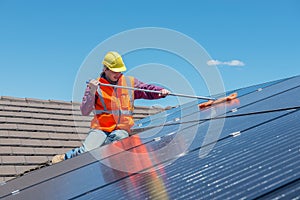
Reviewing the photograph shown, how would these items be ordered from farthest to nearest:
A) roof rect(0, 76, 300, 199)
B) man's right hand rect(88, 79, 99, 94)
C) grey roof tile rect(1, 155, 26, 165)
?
1. grey roof tile rect(1, 155, 26, 165)
2. man's right hand rect(88, 79, 99, 94)
3. roof rect(0, 76, 300, 199)

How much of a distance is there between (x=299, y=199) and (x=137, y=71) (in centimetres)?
403

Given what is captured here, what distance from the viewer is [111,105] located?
6121mm

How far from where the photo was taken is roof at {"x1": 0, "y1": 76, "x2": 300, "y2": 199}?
2.41m

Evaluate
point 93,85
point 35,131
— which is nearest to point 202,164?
point 93,85

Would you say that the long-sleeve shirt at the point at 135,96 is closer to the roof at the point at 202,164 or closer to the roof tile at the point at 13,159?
the roof at the point at 202,164

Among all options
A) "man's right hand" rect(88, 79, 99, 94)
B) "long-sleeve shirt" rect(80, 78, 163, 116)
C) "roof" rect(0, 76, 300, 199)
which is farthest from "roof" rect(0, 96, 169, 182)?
"roof" rect(0, 76, 300, 199)

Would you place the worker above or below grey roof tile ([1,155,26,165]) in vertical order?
below

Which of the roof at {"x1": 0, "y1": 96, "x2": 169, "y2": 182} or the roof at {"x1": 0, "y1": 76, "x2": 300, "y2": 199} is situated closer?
the roof at {"x1": 0, "y1": 76, "x2": 300, "y2": 199}

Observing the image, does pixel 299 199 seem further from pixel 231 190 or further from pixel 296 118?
pixel 296 118

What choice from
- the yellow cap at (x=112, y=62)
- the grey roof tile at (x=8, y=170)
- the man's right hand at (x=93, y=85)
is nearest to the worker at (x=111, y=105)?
the yellow cap at (x=112, y=62)

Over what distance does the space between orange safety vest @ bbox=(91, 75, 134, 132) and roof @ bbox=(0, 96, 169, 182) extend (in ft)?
6.11

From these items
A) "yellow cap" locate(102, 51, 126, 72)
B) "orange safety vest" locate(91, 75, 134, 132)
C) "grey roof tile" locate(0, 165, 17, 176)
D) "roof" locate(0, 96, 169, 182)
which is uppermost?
"roof" locate(0, 96, 169, 182)

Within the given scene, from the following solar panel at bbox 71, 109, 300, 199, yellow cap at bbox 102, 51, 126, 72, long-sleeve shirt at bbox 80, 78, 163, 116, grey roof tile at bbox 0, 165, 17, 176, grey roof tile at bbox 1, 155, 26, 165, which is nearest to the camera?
solar panel at bbox 71, 109, 300, 199

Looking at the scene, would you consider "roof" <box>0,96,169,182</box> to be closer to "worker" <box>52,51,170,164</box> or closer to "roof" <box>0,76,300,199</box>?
"worker" <box>52,51,170,164</box>
